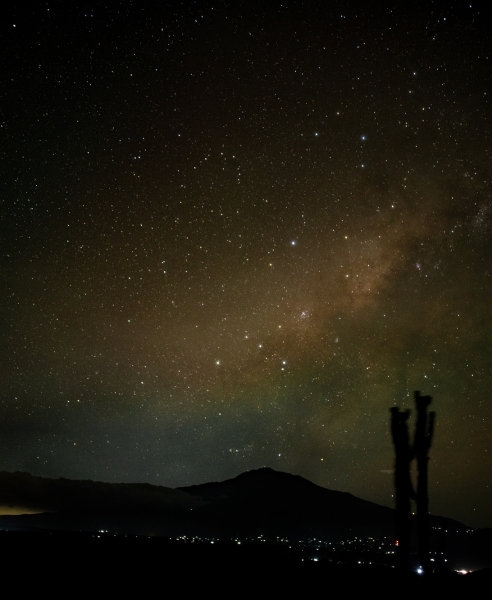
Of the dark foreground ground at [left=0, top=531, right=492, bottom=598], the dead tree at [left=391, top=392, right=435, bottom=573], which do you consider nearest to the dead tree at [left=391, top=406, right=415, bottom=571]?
the dead tree at [left=391, top=392, right=435, bottom=573]

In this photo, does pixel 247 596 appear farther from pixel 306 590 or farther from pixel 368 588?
pixel 368 588

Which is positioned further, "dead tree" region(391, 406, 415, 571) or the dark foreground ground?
"dead tree" region(391, 406, 415, 571)

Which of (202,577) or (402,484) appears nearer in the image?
(202,577)

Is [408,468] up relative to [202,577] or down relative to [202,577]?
up

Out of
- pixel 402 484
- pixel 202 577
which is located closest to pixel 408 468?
pixel 402 484

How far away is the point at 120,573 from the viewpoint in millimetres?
16719

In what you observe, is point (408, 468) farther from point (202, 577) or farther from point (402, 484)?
point (202, 577)

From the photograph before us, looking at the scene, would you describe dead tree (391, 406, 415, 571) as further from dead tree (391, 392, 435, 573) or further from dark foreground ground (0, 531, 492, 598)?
dark foreground ground (0, 531, 492, 598)

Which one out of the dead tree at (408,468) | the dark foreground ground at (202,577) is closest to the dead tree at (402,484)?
the dead tree at (408,468)

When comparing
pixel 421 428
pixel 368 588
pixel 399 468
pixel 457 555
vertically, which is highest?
pixel 421 428

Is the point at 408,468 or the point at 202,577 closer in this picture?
the point at 202,577

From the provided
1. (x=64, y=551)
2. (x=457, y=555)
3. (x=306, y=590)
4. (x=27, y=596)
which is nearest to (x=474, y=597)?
(x=306, y=590)

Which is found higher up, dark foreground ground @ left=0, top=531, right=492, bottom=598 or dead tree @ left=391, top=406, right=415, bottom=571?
dead tree @ left=391, top=406, right=415, bottom=571

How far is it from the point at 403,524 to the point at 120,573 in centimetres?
1032
